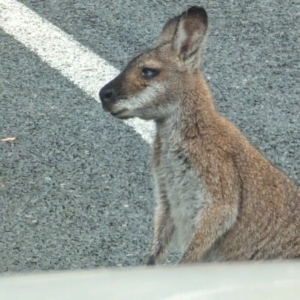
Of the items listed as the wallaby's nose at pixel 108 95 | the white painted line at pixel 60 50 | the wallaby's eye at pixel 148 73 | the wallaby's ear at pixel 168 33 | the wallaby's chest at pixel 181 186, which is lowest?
the white painted line at pixel 60 50

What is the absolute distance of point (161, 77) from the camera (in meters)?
3.82

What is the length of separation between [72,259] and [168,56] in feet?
3.92

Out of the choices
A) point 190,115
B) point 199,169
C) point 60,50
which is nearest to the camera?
point 199,169

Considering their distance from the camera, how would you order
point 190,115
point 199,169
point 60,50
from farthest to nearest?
point 60,50, point 190,115, point 199,169

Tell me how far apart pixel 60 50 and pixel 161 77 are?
2.71m

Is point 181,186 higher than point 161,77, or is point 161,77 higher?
point 161,77

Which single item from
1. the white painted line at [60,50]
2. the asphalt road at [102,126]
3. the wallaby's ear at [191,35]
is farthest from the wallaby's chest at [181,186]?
the white painted line at [60,50]

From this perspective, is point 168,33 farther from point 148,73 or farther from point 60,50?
point 60,50

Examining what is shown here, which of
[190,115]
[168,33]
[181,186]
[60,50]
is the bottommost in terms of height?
[60,50]

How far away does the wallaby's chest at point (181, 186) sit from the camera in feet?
11.9

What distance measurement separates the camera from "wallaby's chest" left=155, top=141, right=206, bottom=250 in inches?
143

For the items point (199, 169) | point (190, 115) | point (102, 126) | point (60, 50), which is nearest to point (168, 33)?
point (190, 115)

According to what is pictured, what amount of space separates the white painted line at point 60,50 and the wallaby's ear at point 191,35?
149cm

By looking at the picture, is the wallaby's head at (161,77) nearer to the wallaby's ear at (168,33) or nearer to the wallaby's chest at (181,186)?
the wallaby's ear at (168,33)
